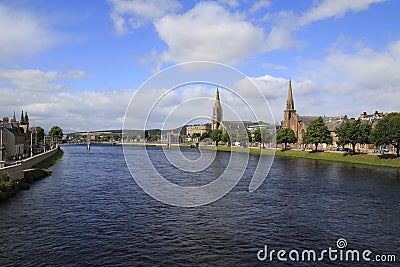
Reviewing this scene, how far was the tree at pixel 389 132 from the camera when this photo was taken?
76.7 m

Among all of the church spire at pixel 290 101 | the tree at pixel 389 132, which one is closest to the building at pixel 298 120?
the church spire at pixel 290 101

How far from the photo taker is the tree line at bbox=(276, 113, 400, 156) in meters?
78.1

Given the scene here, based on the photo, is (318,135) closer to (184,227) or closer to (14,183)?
(184,227)

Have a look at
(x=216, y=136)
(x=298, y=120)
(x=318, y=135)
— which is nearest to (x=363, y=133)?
(x=318, y=135)

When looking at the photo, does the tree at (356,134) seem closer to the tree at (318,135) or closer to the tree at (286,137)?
the tree at (318,135)

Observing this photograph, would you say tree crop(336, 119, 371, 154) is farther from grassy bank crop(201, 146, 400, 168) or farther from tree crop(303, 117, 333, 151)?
tree crop(303, 117, 333, 151)

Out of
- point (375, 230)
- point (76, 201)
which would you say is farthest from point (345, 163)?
point (76, 201)

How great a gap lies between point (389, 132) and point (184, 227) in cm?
6919

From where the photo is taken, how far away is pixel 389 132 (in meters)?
77.9

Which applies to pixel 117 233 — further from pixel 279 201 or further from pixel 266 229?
pixel 279 201

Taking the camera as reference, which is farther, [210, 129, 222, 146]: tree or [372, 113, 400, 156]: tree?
[210, 129, 222, 146]: tree

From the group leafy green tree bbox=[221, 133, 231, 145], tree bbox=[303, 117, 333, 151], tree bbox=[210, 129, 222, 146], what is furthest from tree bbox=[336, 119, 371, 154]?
tree bbox=[210, 129, 222, 146]

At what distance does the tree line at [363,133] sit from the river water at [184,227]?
41906 mm

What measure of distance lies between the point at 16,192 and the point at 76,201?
8.62 metres
